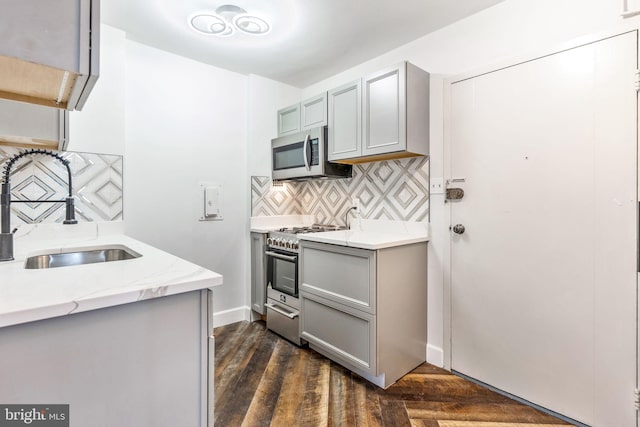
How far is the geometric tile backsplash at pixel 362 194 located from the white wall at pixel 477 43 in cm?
15

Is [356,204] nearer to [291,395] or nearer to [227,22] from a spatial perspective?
[291,395]

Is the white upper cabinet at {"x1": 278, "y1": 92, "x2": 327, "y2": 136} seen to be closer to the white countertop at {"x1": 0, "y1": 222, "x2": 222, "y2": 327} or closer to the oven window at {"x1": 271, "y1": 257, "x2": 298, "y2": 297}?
the oven window at {"x1": 271, "y1": 257, "x2": 298, "y2": 297}

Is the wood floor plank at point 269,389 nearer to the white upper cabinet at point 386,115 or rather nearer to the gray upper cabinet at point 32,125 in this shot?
the white upper cabinet at point 386,115

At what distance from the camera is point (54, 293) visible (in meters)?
0.86

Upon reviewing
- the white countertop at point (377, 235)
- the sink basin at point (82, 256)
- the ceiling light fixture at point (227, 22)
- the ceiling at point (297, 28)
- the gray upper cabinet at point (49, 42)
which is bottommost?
the sink basin at point (82, 256)

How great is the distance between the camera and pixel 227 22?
7.32ft

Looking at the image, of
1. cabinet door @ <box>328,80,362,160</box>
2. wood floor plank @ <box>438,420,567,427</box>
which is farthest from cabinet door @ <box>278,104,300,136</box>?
wood floor plank @ <box>438,420,567,427</box>

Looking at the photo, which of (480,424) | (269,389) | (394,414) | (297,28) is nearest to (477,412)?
(480,424)

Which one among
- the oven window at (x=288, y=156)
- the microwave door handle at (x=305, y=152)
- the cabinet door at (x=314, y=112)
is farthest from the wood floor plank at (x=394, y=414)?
the cabinet door at (x=314, y=112)

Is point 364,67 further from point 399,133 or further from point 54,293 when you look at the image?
point 54,293

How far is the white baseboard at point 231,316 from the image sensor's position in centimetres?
301

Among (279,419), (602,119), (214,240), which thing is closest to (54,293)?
(279,419)

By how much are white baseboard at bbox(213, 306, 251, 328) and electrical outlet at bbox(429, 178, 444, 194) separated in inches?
81.4

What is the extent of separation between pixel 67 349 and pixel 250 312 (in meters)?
2.39
